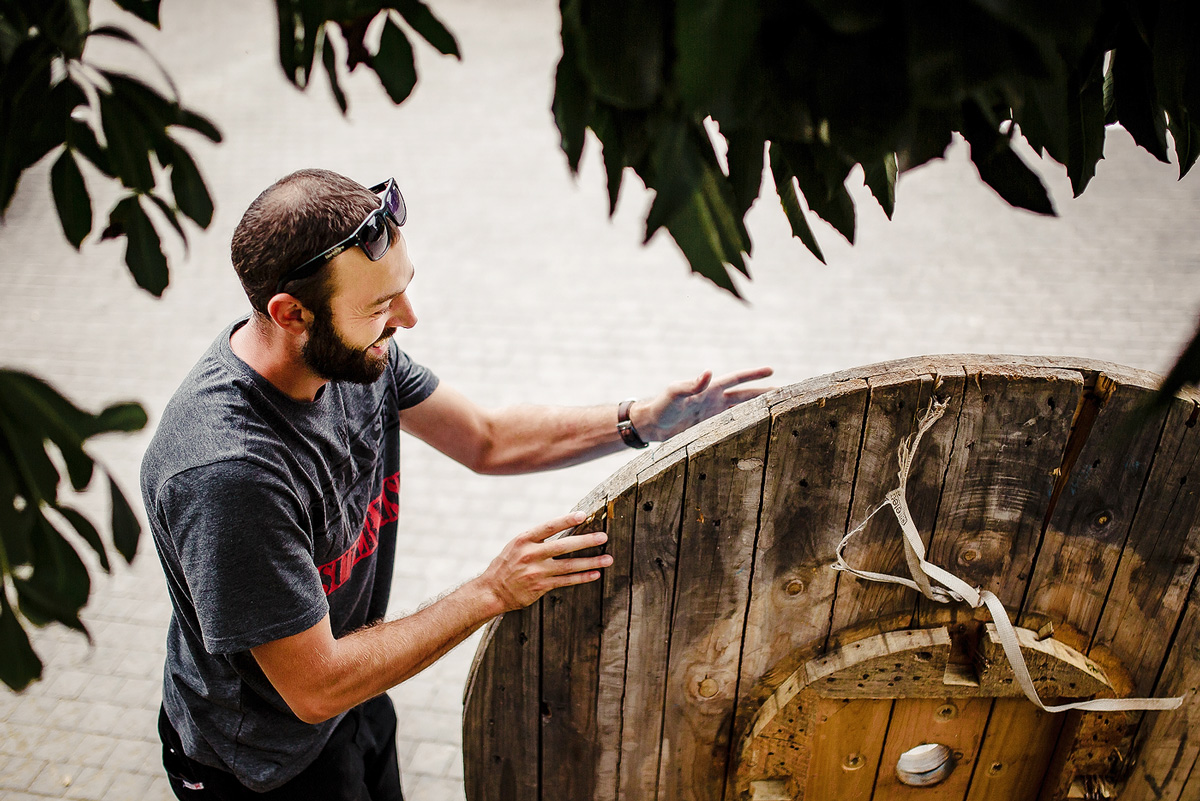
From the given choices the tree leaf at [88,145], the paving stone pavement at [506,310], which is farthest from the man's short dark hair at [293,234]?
the paving stone pavement at [506,310]

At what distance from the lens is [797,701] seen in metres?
1.74

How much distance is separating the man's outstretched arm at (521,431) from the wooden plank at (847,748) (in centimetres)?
77

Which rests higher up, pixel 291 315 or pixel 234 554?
pixel 291 315

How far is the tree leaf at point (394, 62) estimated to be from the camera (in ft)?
2.61

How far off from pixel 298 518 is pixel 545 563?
1.77 feet

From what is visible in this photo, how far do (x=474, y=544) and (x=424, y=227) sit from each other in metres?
3.53

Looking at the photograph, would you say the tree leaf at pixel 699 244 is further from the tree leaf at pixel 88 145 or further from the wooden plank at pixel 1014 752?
the wooden plank at pixel 1014 752

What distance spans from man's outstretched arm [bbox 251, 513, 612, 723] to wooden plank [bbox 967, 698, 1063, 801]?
2.93ft

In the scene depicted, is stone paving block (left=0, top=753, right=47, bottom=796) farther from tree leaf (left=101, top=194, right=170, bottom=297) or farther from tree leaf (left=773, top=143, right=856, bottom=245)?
tree leaf (left=773, top=143, right=856, bottom=245)

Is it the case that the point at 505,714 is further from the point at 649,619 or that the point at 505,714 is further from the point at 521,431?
the point at 521,431

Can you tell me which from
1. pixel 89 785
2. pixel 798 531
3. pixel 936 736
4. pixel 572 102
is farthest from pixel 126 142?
pixel 89 785

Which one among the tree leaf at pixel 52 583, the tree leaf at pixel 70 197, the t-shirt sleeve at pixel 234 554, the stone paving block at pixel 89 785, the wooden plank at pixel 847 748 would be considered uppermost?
the tree leaf at pixel 70 197

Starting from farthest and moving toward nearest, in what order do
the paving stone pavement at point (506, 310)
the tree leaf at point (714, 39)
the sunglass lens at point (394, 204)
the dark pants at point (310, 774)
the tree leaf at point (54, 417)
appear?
1. the paving stone pavement at point (506, 310)
2. the dark pants at point (310, 774)
3. the sunglass lens at point (394, 204)
4. the tree leaf at point (54, 417)
5. the tree leaf at point (714, 39)

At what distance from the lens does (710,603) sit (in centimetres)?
169
